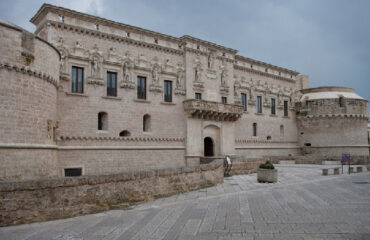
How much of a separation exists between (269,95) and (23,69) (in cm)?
2739

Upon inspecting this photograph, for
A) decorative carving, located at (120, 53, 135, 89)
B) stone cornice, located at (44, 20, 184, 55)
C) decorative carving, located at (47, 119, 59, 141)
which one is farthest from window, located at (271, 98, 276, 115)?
decorative carving, located at (47, 119, 59, 141)

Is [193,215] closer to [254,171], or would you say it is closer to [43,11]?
[254,171]

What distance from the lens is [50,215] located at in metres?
9.44

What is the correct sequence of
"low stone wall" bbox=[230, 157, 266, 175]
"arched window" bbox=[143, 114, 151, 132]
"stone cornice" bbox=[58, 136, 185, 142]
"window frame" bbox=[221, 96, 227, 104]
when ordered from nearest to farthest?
"stone cornice" bbox=[58, 136, 185, 142]
"low stone wall" bbox=[230, 157, 266, 175]
"arched window" bbox=[143, 114, 151, 132]
"window frame" bbox=[221, 96, 227, 104]

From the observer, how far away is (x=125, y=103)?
2322 cm

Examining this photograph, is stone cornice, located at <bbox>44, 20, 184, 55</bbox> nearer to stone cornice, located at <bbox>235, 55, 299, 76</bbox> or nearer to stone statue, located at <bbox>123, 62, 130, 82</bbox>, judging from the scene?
stone statue, located at <bbox>123, 62, 130, 82</bbox>

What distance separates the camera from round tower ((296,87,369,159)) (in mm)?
37031

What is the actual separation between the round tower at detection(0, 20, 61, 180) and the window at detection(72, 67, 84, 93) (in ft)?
13.5

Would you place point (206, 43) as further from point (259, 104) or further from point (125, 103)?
point (259, 104)

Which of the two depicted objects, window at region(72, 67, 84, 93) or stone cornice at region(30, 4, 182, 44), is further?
window at region(72, 67, 84, 93)

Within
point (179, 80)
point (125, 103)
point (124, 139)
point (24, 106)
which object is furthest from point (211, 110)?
point (24, 106)

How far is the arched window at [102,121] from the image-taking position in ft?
72.9

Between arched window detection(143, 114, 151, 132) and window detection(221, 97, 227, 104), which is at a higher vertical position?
window detection(221, 97, 227, 104)

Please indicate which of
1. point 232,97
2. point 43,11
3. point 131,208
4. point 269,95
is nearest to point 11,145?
point 131,208
